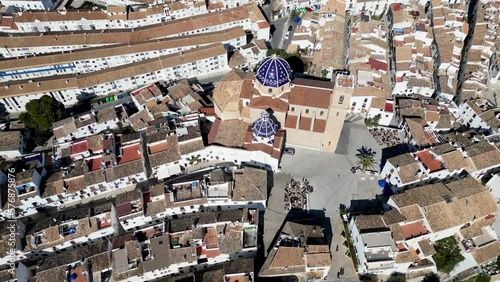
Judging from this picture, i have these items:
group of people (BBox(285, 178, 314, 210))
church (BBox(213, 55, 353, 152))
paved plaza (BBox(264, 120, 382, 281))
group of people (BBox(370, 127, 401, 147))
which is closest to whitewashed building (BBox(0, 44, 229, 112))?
church (BBox(213, 55, 353, 152))

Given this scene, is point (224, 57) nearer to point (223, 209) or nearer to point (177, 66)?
point (177, 66)

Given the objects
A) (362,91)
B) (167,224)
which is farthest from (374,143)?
(167,224)

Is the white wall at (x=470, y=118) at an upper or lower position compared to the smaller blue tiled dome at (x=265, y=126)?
upper

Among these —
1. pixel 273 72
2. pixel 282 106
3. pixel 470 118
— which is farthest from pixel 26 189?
pixel 470 118

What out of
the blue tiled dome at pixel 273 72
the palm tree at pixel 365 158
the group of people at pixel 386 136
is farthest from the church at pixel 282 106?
the group of people at pixel 386 136

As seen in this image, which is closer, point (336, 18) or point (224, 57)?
point (224, 57)

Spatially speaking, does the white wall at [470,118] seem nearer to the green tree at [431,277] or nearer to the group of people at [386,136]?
the group of people at [386,136]
